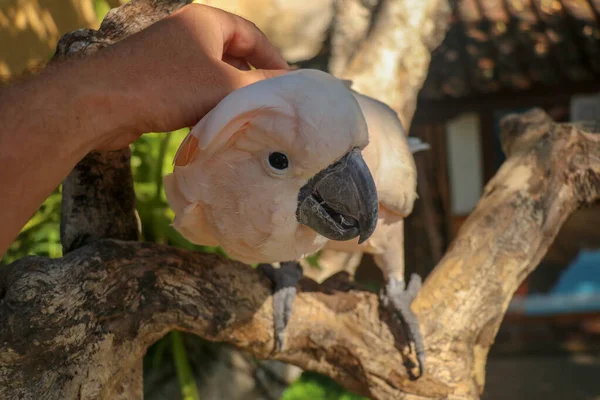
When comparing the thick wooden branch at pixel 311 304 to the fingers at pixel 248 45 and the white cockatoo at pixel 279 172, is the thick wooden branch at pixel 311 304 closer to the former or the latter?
the white cockatoo at pixel 279 172

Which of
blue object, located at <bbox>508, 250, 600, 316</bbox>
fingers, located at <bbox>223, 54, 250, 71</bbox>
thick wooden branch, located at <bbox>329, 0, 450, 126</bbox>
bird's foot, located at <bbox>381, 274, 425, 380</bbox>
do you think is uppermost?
fingers, located at <bbox>223, 54, 250, 71</bbox>

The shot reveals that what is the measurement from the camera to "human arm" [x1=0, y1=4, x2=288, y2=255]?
36.9 inches

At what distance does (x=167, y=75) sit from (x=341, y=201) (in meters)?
0.37

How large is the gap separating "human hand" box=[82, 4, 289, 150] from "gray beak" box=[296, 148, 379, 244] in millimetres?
237

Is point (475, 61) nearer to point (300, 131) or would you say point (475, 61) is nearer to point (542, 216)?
point (542, 216)

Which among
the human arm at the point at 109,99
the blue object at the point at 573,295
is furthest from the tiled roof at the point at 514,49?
the human arm at the point at 109,99

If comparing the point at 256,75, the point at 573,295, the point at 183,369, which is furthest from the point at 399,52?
the point at 573,295

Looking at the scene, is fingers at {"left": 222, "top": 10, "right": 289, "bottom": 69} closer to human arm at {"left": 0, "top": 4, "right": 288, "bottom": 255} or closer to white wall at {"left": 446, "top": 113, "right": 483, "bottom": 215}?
human arm at {"left": 0, "top": 4, "right": 288, "bottom": 255}

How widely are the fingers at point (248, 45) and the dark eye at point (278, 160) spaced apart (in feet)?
0.97

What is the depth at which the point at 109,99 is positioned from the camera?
3.28 feet

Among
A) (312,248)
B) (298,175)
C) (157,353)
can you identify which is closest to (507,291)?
(312,248)

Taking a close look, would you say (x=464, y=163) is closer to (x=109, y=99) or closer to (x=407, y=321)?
(x=407, y=321)

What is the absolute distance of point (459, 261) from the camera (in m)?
1.65

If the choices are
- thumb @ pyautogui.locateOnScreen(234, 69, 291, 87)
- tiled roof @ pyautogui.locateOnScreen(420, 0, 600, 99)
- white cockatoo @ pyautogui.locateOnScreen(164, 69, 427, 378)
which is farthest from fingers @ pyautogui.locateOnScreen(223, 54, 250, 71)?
tiled roof @ pyautogui.locateOnScreen(420, 0, 600, 99)
